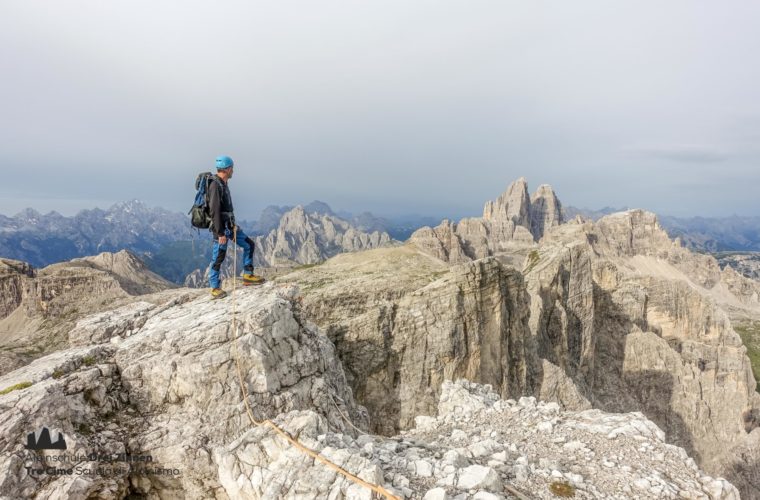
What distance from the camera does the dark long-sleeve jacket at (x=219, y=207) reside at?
13.3m

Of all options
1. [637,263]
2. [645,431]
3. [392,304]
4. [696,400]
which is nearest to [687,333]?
[696,400]

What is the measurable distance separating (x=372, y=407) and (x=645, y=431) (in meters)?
22.3

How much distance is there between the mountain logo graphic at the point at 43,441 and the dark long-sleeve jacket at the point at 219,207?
729 centimetres

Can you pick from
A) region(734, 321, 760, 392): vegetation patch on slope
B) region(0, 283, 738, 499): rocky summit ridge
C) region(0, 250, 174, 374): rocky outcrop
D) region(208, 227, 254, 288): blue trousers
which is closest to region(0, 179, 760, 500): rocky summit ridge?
region(0, 283, 738, 499): rocky summit ridge

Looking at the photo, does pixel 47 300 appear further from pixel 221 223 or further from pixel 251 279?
pixel 221 223

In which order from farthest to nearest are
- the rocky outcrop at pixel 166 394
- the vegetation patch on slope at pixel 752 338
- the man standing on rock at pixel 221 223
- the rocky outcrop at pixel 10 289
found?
A: the vegetation patch on slope at pixel 752 338 < the rocky outcrop at pixel 10 289 < the man standing on rock at pixel 221 223 < the rocky outcrop at pixel 166 394

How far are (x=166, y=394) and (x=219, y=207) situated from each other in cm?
650

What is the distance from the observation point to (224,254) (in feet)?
49.1

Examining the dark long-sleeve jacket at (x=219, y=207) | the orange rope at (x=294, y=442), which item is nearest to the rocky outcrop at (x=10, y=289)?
the dark long-sleeve jacket at (x=219, y=207)

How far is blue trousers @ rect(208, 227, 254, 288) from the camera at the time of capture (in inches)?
576

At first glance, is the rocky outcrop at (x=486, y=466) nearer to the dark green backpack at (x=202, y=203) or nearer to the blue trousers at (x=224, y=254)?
the blue trousers at (x=224, y=254)

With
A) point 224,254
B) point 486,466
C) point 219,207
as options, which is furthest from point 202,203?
point 486,466

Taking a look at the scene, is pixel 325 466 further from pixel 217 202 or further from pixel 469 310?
pixel 469 310

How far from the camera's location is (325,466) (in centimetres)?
854
